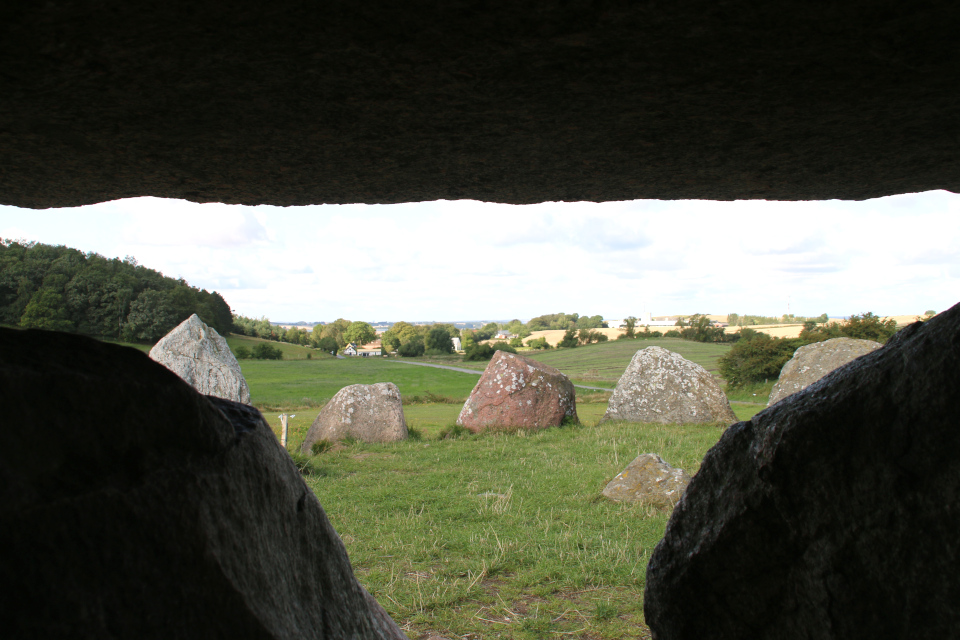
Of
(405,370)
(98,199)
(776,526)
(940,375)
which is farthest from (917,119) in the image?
(405,370)

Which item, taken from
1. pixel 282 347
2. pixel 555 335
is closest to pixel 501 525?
pixel 282 347

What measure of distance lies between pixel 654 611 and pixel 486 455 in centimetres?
812

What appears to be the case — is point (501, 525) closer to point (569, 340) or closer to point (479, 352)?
point (479, 352)

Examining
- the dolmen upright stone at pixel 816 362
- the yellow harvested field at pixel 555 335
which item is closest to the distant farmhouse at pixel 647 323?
the yellow harvested field at pixel 555 335

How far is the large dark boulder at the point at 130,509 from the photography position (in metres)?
1.40

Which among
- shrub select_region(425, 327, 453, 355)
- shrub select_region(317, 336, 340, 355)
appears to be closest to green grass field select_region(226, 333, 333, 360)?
shrub select_region(317, 336, 340, 355)

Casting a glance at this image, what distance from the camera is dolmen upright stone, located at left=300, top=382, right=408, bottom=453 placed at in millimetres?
12297

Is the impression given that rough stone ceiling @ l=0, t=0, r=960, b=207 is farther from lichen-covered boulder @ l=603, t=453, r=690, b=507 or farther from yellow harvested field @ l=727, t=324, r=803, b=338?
yellow harvested field @ l=727, t=324, r=803, b=338

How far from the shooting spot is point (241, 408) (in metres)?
2.35

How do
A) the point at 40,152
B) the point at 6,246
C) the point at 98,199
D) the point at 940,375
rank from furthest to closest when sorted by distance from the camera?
the point at 6,246
the point at 98,199
the point at 40,152
the point at 940,375

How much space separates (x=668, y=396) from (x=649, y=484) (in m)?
8.21

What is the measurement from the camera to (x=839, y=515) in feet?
7.09

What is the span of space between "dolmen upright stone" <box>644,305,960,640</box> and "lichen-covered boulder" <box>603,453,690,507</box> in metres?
4.35

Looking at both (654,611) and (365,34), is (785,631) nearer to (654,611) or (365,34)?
(654,611)
